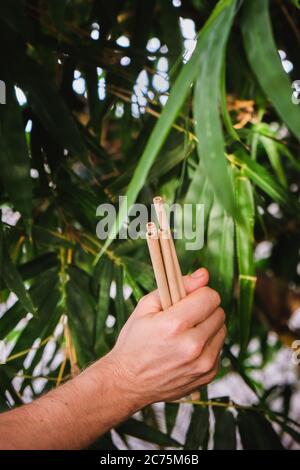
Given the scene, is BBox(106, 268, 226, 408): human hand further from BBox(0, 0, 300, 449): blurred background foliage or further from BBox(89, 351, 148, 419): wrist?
BBox(0, 0, 300, 449): blurred background foliage

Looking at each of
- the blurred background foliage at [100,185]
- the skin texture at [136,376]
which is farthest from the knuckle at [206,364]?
the blurred background foliage at [100,185]

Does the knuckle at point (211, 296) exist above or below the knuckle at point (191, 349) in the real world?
above

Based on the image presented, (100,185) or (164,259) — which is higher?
(100,185)

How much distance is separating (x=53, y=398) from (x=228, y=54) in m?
0.61

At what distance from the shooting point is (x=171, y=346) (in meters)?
0.50

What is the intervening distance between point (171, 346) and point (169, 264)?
0.08 m

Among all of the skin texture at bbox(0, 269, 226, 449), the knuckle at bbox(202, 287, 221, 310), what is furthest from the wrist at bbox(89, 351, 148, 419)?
the knuckle at bbox(202, 287, 221, 310)

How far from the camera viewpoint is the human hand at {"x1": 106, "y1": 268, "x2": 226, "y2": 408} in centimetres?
50

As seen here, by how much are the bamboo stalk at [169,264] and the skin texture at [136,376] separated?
0.04 feet

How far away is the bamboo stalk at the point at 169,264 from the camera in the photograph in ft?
1.53

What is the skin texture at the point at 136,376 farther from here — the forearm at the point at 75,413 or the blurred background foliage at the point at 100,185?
the blurred background foliage at the point at 100,185

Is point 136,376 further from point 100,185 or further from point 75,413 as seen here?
point 100,185

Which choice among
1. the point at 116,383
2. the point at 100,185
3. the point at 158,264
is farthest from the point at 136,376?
the point at 100,185
